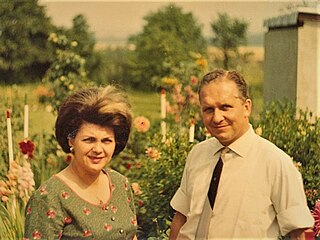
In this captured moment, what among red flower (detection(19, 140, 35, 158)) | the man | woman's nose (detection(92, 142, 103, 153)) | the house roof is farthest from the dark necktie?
red flower (detection(19, 140, 35, 158))

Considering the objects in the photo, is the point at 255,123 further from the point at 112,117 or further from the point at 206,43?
the point at 112,117

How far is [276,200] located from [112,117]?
66 centimetres

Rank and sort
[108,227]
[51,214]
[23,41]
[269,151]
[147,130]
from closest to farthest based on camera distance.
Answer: [51,214] → [108,227] → [269,151] → [23,41] → [147,130]

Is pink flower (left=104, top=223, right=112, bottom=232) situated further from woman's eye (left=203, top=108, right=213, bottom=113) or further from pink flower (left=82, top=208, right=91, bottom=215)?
woman's eye (left=203, top=108, right=213, bottom=113)

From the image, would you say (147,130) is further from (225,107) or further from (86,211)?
(86,211)

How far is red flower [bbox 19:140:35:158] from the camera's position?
94.4 inches

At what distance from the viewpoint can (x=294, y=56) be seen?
2.41 m

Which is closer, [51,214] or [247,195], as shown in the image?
[51,214]

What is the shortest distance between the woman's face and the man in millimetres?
383

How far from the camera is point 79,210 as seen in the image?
6.06 feet

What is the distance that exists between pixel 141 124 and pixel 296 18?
2.67 feet

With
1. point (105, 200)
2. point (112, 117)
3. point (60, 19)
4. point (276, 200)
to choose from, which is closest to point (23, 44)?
point (60, 19)

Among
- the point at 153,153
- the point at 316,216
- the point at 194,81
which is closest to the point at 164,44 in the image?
the point at 194,81

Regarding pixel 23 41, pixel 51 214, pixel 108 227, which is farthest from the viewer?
pixel 23 41
